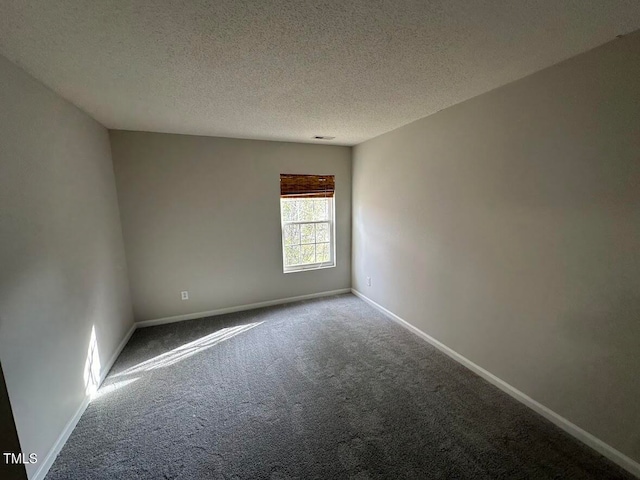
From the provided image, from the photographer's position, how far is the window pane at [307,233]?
4.09 meters

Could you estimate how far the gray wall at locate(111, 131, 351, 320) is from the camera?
3.15 metres

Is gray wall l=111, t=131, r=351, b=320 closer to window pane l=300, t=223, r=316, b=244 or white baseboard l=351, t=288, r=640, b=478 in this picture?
window pane l=300, t=223, r=316, b=244

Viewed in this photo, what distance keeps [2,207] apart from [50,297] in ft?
2.11

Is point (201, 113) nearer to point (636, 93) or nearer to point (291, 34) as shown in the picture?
point (291, 34)

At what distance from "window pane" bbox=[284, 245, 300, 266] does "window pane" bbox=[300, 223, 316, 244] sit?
158mm

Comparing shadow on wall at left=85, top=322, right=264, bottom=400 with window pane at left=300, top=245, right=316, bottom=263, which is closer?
shadow on wall at left=85, top=322, right=264, bottom=400

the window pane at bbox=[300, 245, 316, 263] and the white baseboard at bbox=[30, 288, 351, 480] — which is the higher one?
the window pane at bbox=[300, 245, 316, 263]

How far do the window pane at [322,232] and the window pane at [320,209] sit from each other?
0.11m

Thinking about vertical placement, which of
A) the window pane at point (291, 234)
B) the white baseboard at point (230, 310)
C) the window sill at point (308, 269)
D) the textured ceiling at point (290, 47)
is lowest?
the white baseboard at point (230, 310)

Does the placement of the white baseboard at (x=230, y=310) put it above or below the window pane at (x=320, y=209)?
below

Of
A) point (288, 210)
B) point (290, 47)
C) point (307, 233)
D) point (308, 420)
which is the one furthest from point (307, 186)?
point (308, 420)

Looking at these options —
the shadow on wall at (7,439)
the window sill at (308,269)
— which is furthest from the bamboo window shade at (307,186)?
the shadow on wall at (7,439)

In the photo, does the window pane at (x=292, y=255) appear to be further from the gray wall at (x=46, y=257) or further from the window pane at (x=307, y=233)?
the gray wall at (x=46, y=257)

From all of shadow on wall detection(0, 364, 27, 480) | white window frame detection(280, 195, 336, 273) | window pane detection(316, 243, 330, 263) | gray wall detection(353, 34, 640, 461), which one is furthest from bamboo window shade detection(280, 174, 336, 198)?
shadow on wall detection(0, 364, 27, 480)
